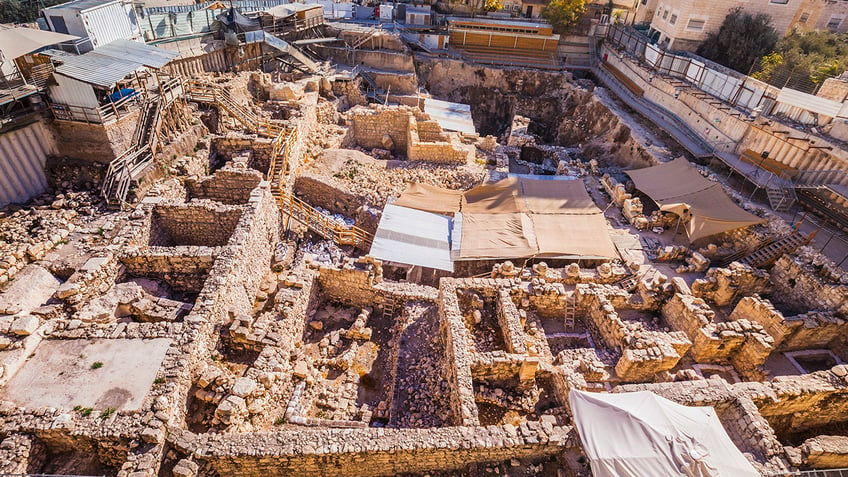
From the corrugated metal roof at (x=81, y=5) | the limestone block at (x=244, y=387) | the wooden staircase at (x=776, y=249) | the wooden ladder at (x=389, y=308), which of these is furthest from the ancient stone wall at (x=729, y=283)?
the corrugated metal roof at (x=81, y=5)

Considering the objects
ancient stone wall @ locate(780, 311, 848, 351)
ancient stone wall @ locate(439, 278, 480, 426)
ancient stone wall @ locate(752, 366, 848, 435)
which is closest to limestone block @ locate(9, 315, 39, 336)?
ancient stone wall @ locate(439, 278, 480, 426)

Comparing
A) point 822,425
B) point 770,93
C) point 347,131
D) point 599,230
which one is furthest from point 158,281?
point 770,93

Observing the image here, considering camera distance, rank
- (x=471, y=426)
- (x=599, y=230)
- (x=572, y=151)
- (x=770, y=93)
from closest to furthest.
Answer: (x=471, y=426)
(x=599, y=230)
(x=770, y=93)
(x=572, y=151)

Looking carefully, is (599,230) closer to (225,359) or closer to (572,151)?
(572,151)

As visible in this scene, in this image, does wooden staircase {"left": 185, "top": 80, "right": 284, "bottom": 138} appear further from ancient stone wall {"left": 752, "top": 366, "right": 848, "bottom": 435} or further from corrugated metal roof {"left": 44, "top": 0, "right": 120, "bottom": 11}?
ancient stone wall {"left": 752, "top": 366, "right": 848, "bottom": 435}

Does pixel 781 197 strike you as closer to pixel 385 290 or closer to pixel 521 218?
pixel 521 218

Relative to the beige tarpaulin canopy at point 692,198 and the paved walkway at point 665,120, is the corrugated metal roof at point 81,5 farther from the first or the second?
the paved walkway at point 665,120
